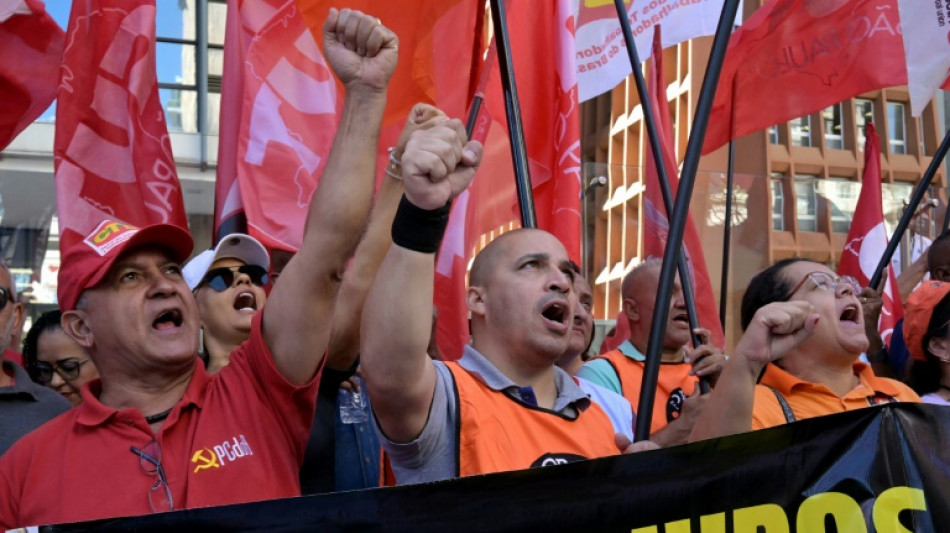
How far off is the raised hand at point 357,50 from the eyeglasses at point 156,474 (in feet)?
2.98

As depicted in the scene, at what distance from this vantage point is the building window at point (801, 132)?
28875mm

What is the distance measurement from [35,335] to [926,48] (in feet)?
11.6

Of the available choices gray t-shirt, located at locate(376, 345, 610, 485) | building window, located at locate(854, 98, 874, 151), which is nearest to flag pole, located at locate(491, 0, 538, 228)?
gray t-shirt, located at locate(376, 345, 610, 485)

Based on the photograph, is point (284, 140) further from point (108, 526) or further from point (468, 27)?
point (108, 526)

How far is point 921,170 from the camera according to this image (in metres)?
28.6

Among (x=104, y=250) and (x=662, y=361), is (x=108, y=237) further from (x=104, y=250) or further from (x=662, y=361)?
(x=662, y=361)

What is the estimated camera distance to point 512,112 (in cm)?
429

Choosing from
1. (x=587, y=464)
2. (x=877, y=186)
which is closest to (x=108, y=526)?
(x=587, y=464)

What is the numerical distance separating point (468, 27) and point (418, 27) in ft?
0.63

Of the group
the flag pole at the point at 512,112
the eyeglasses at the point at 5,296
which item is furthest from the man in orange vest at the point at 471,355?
the eyeglasses at the point at 5,296

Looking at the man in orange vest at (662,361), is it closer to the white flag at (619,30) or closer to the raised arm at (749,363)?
the raised arm at (749,363)

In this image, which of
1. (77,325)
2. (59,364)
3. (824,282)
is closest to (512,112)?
(824,282)

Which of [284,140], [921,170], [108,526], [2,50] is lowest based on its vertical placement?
[108,526]

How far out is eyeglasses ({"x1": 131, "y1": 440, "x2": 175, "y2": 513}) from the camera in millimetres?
2777
